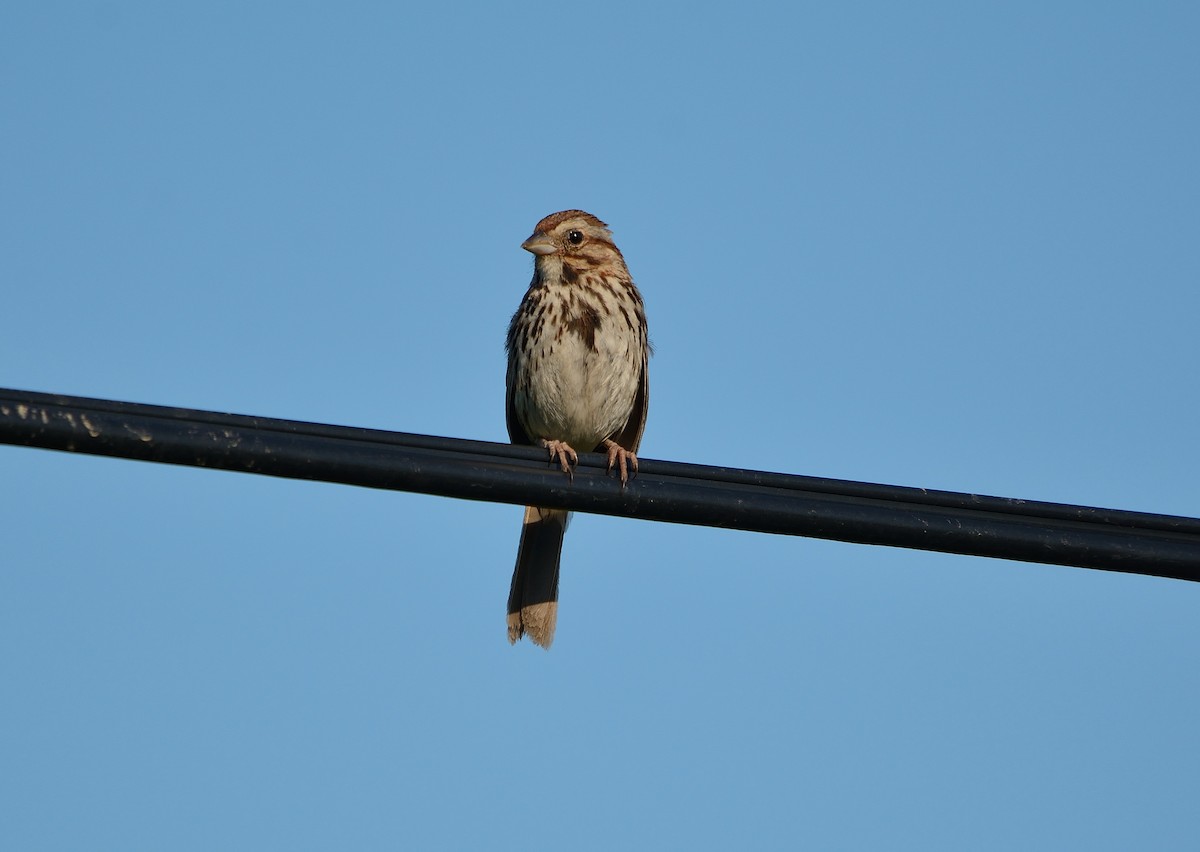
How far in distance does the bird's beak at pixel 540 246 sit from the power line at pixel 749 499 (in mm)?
4288

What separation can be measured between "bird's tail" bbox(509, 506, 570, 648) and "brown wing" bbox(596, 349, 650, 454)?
69cm

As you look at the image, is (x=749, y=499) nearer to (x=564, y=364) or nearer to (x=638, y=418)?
(x=564, y=364)

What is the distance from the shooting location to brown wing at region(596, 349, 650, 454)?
918 centimetres

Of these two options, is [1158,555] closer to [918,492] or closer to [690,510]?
[918,492]

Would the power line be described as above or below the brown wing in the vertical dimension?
below

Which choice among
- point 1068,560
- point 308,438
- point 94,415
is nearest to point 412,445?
point 308,438

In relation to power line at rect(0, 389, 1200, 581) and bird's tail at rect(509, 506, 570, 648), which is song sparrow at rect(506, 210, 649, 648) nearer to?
bird's tail at rect(509, 506, 570, 648)

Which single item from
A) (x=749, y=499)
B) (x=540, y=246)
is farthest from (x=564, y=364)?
(x=749, y=499)

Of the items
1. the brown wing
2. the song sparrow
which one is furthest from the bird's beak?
the brown wing

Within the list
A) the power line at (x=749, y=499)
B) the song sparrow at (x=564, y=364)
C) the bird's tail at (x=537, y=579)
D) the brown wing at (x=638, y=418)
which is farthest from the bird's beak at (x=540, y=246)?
the power line at (x=749, y=499)

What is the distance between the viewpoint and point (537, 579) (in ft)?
28.1

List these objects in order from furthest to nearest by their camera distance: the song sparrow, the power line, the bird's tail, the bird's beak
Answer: the bird's beak
the song sparrow
the bird's tail
the power line

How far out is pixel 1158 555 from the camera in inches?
184

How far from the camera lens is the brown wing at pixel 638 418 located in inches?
361
